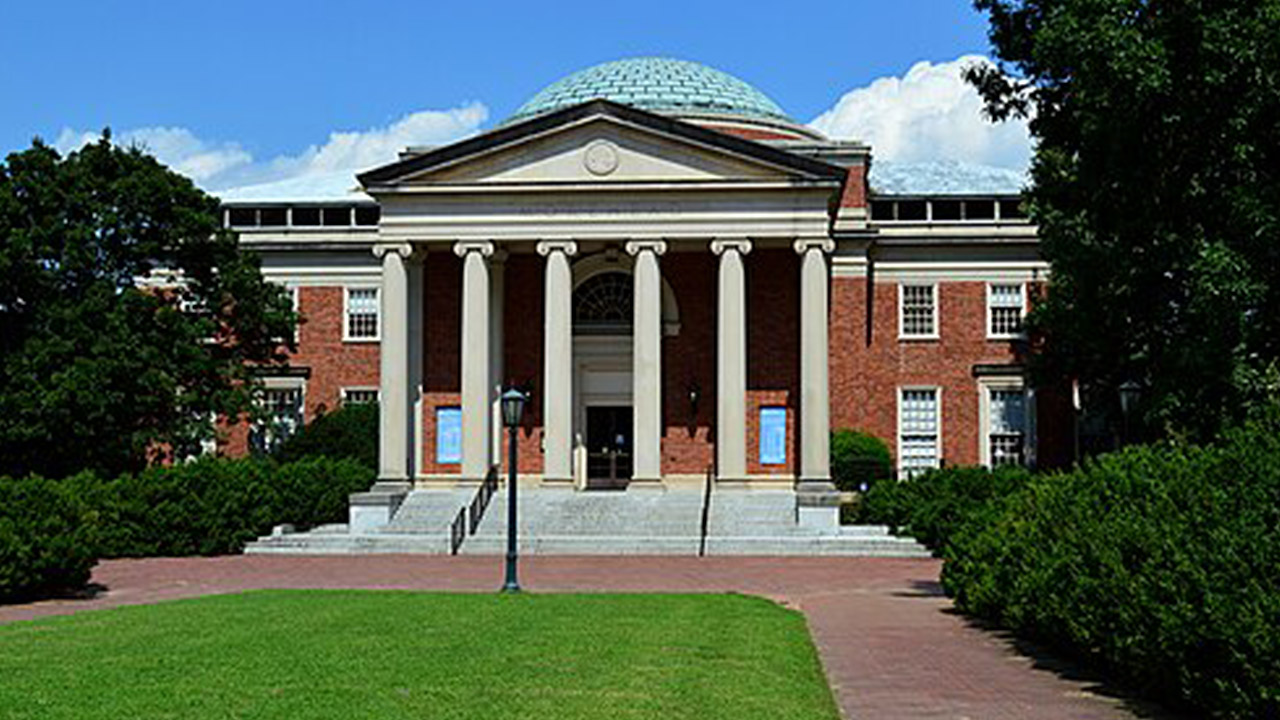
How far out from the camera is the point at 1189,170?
23.0 metres

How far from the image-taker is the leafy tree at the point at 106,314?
131 ft

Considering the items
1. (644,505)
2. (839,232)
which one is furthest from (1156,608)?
(839,232)

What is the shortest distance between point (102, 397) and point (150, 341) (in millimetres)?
2459

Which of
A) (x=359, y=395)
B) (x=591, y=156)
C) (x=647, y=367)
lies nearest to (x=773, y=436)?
(x=647, y=367)

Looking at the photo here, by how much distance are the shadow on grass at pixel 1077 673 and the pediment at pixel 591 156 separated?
77.9 feet

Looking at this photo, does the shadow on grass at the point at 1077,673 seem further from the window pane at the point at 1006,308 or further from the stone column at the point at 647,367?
the window pane at the point at 1006,308

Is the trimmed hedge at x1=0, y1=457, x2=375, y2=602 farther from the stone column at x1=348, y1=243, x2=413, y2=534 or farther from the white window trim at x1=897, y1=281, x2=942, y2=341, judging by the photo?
the white window trim at x1=897, y1=281, x2=942, y2=341

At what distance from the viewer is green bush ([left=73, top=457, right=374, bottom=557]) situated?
3556 centimetres

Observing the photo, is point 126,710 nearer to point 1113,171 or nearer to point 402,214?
point 1113,171

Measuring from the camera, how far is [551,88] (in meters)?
57.9

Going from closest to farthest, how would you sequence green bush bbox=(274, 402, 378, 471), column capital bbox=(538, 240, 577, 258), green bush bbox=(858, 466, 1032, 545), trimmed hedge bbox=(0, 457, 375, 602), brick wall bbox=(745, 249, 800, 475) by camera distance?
trimmed hedge bbox=(0, 457, 375, 602)
green bush bbox=(858, 466, 1032, 545)
column capital bbox=(538, 240, 577, 258)
brick wall bbox=(745, 249, 800, 475)
green bush bbox=(274, 402, 378, 471)

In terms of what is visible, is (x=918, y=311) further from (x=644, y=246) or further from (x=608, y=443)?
(x=644, y=246)

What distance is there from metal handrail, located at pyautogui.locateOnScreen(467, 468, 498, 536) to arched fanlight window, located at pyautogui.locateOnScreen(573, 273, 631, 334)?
5390 mm

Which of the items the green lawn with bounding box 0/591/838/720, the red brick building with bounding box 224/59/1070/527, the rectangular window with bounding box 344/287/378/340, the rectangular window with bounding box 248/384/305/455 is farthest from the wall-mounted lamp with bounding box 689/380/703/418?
the green lawn with bounding box 0/591/838/720
